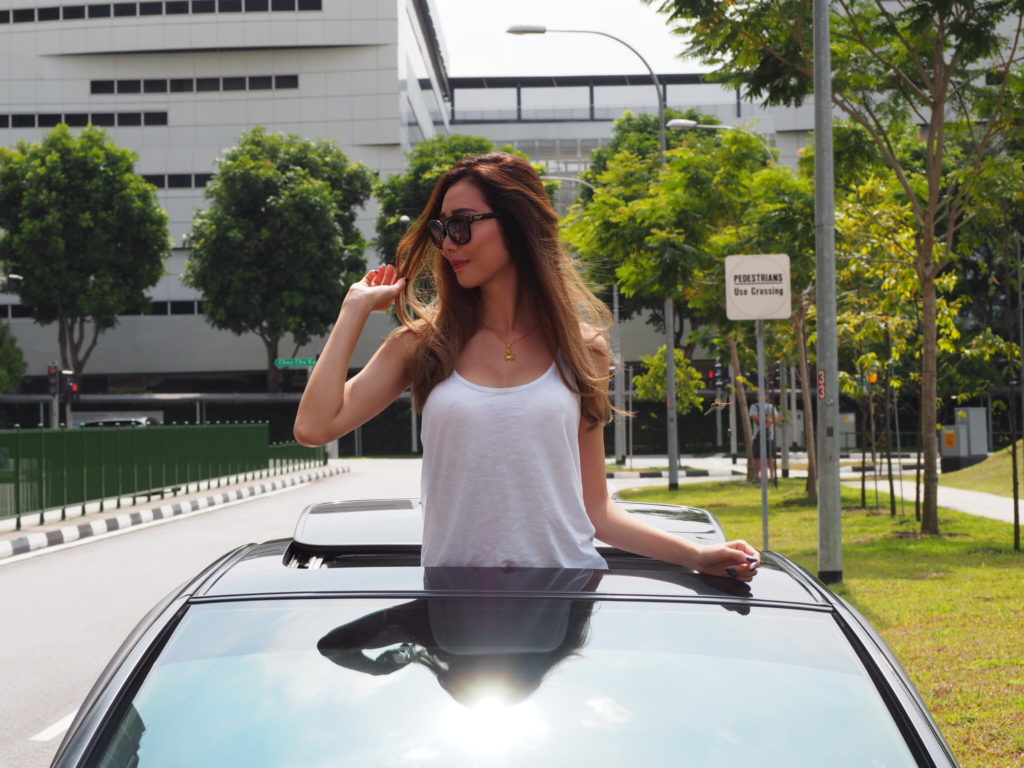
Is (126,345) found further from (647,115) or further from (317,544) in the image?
(317,544)

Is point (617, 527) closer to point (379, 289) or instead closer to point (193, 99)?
point (379, 289)

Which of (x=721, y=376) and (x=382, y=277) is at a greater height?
(x=382, y=277)

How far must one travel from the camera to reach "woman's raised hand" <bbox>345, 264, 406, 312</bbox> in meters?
2.77

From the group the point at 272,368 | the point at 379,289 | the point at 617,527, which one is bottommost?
the point at 617,527

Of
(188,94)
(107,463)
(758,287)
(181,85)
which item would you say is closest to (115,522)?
(107,463)

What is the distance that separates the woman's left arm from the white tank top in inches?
4.9

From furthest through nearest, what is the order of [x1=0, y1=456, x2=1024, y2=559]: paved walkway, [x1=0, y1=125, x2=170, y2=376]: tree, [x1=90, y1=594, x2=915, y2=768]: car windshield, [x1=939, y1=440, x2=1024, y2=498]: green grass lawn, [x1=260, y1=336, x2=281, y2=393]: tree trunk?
[x1=260, y1=336, x2=281, y2=393]: tree trunk
[x1=0, y1=125, x2=170, y2=376]: tree
[x1=939, y1=440, x2=1024, y2=498]: green grass lawn
[x1=0, y1=456, x2=1024, y2=559]: paved walkway
[x1=90, y1=594, x2=915, y2=768]: car windshield

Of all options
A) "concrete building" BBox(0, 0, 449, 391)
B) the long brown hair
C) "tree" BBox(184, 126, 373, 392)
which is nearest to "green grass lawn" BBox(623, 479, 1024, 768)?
the long brown hair

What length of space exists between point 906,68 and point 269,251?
3925cm

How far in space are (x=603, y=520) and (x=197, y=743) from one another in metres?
1.19

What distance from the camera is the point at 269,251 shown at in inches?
2031

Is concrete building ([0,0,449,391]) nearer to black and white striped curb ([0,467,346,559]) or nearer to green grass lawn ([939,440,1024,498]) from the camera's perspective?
black and white striped curb ([0,467,346,559])

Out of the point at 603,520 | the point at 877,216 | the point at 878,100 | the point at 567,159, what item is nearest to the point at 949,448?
the point at 877,216

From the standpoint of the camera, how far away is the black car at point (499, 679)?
1801 millimetres
